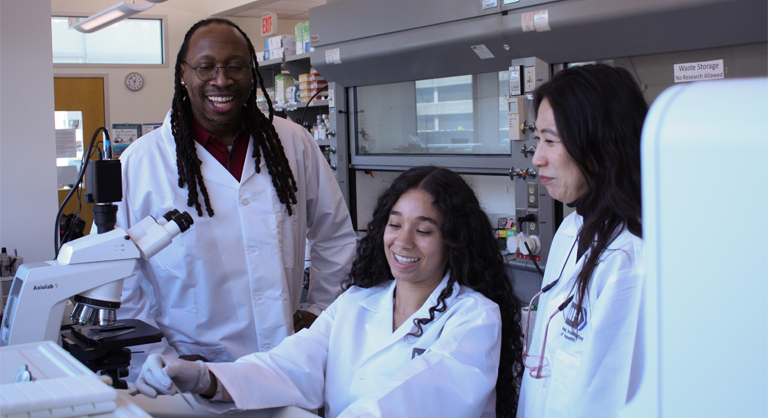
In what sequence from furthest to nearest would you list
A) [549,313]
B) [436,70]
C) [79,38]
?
[79,38], [436,70], [549,313]

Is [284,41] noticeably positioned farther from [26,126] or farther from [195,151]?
[195,151]

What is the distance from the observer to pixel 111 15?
4.35 m

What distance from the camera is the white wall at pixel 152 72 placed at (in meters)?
7.07

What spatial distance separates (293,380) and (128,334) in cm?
36

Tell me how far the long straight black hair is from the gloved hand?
2.26 ft

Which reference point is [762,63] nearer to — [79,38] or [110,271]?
[110,271]

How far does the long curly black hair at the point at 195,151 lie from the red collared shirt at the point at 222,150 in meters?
0.03

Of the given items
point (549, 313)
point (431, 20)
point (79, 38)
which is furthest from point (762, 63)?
point (79, 38)

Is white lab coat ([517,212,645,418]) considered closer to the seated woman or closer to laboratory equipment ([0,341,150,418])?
the seated woman

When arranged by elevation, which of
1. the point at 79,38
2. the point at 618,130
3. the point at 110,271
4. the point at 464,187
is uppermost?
the point at 79,38

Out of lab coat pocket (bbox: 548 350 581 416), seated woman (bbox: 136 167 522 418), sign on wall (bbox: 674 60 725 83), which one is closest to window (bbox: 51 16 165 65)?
sign on wall (bbox: 674 60 725 83)

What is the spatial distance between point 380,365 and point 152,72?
23.1ft

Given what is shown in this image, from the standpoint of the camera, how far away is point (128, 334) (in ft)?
3.72

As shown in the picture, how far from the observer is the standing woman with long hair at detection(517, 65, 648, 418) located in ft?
3.05
